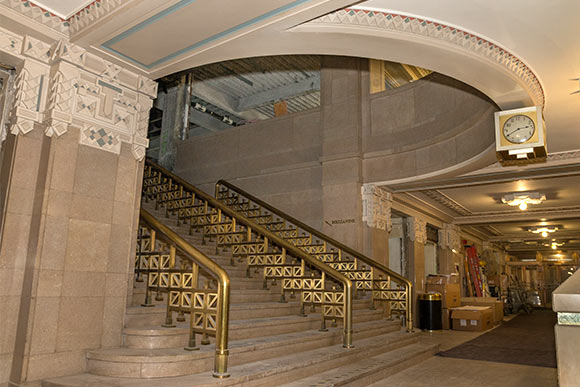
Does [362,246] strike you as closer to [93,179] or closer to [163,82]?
[93,179]

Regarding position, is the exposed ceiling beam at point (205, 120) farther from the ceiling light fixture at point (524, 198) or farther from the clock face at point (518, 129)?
the clock face at point (518, 129)

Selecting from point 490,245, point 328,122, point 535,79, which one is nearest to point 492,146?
point 535,79

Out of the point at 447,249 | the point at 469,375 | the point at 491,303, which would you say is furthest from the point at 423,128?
the point at 491,303

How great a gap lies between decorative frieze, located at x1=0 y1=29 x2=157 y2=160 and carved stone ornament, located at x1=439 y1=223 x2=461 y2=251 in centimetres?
1057

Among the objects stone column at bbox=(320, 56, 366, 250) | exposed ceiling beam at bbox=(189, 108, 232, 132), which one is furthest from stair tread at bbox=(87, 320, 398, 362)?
exposed ceiling beam at bbox=(189, 108, 232, 132)

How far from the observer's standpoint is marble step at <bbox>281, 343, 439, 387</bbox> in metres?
4.41

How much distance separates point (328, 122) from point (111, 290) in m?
6.56

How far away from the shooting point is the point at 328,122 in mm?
9750

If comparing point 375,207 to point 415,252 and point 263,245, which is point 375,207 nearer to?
point 415,252

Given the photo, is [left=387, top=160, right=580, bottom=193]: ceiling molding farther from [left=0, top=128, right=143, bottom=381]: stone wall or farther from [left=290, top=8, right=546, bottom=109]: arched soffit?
[left=0, top=128, right=143, bottom=381]: stone wall

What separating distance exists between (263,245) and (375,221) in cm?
278

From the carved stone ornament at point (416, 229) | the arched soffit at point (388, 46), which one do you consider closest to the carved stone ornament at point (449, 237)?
the carved stone ornament at point (416, 229)

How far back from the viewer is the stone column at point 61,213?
3768mm

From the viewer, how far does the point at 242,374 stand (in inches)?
152
